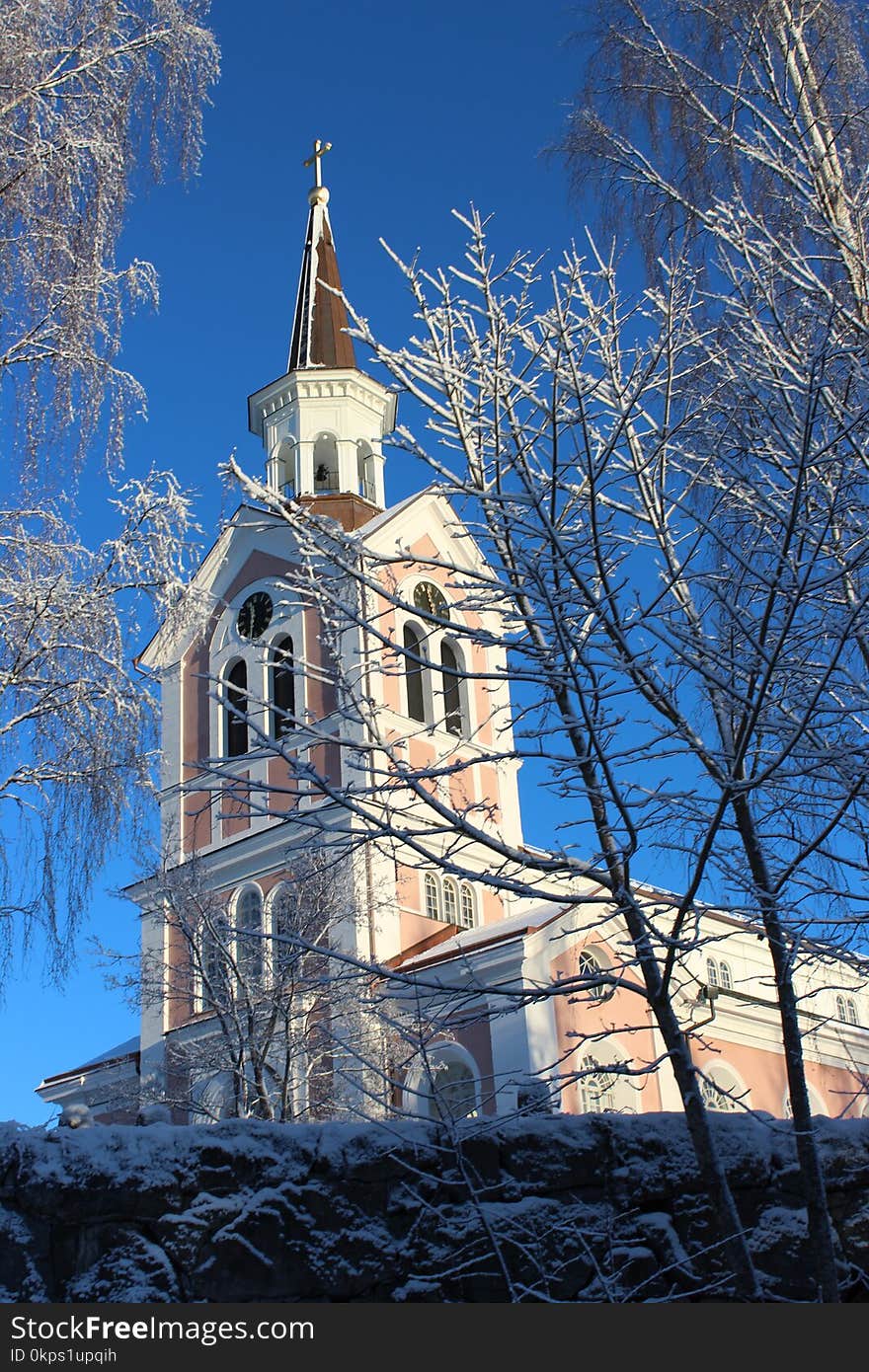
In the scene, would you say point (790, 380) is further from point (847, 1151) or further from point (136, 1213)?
point (136, 1213)

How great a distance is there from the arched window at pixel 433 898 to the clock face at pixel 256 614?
6.30 meters

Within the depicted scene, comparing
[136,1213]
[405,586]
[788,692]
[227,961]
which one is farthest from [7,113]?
[405,586]

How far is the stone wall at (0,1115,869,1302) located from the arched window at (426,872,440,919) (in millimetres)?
18905

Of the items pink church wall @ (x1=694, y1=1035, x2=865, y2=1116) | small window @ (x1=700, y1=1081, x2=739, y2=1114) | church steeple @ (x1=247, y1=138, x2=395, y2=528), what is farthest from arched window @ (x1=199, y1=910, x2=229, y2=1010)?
church steeple @ (x1=247, y1=138, x2=395, y2=528)

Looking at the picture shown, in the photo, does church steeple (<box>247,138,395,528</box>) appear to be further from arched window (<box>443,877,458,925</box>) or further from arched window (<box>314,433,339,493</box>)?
arched window (<box>443,877,458,925</box>)

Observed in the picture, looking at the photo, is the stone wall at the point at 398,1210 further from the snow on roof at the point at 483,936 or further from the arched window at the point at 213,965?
the snow on roof at the point at 483,936

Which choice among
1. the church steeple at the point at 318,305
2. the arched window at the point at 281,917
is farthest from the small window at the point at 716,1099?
the church steeple at the point at 318,305

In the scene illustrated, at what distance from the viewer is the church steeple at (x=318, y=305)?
33812 millimetres

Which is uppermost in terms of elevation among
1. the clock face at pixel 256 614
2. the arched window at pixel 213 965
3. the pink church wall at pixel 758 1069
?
the clock face at pixel 256 614

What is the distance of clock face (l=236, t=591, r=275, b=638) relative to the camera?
28.2 meters

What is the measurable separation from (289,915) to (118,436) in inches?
464

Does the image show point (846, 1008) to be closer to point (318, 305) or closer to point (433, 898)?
point (433, 898)

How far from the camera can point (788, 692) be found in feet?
22.3

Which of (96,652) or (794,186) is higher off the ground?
(794,186)
